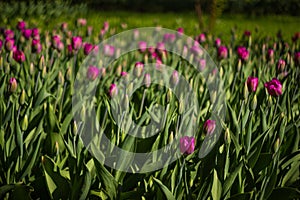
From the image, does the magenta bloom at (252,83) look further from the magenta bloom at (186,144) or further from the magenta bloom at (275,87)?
the magenta bloom at (186,144)

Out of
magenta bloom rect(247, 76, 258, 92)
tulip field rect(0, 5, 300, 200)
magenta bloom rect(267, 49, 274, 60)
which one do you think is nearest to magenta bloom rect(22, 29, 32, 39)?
tulip field rect(0, 5, 300, 200)

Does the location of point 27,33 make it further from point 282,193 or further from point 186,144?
point 282,193

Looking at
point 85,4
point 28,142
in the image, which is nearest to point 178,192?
point 28,142

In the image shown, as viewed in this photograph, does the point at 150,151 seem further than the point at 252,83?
No

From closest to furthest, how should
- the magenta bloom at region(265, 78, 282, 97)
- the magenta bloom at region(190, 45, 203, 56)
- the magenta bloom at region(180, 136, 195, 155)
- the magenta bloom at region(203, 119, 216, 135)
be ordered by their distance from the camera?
the magenta bloom at region(180, 136, 195, 155) < the magenta bloom at region(203, 119, 216, 135) < the magenta bloom at region(265, 78, 282, 97) < the magenta bloom at region(190, 45, 203, 56)

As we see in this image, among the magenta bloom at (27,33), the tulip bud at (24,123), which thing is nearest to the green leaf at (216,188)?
the tulip bud at (24,123)

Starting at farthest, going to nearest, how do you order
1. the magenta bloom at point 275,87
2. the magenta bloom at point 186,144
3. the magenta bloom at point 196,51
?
the magenta bloom at point 196,51 → the magenta bloom at point 275,87 → the magenta bloom at point 186,144

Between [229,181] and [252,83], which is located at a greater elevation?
[252,83]

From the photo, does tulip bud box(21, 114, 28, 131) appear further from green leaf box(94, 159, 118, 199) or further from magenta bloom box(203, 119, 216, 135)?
magenta bloom box(203, 119, 216, 135)

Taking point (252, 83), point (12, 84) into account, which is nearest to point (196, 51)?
point (252, 83)

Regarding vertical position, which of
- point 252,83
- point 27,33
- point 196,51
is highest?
point 252,83

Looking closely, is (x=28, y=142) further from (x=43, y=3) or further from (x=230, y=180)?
(x=43, y=3)

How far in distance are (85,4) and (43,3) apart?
57 centimetres

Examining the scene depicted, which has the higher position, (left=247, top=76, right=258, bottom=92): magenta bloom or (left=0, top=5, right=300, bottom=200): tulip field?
(left=247, top=76, right=258, bottom=92): magenta bloom
